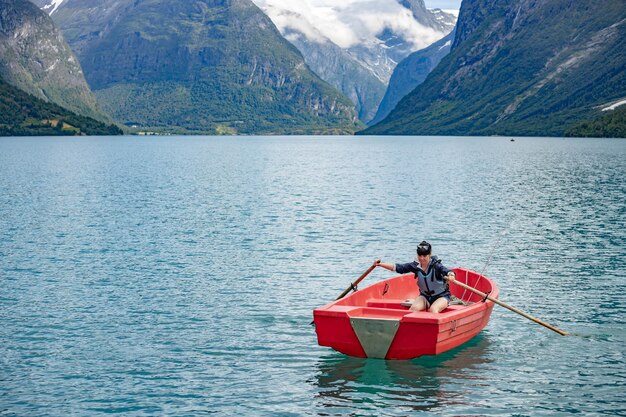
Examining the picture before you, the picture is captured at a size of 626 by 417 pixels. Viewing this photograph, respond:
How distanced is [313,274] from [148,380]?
17243mm

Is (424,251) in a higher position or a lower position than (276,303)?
higher

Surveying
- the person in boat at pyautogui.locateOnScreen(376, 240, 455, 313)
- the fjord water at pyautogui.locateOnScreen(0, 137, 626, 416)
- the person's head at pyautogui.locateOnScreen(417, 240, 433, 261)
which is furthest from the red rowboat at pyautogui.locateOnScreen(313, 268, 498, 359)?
the person's head at pyautogui.locateOnScreen(417, 240, 433, 261)

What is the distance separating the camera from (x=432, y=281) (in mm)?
26578

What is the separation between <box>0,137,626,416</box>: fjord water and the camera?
74.2 ft

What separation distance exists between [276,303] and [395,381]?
11.1 m

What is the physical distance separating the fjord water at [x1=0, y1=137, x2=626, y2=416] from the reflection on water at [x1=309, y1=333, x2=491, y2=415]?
0.21ft

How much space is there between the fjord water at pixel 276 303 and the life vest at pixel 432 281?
2213 mm

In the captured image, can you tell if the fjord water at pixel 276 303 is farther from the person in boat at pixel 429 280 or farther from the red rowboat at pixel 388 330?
the person in boat at pixel 429 280

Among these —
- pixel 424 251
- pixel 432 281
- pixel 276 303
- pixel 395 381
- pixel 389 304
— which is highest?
pixel 424 251

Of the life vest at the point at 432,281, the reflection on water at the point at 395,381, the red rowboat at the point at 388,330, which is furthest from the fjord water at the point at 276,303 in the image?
the life vest at the point at 432,281

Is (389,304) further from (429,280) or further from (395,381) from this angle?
(395,381)

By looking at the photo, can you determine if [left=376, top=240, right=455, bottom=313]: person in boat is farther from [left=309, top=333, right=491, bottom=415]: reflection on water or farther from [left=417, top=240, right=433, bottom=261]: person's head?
[left=309, top=333, right=491, bottom=415]: reflection on water

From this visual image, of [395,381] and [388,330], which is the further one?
[388,330]

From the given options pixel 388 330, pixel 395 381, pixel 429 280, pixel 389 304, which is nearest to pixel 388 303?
pixel 389 304
